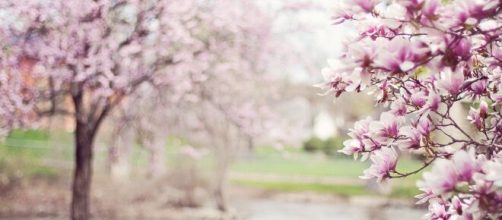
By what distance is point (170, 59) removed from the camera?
7.88 m

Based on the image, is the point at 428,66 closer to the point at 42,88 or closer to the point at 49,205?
the point at 42,88

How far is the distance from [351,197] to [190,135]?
252 inches

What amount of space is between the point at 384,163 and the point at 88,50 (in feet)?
17.0

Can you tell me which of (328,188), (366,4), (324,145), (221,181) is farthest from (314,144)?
(366,4)

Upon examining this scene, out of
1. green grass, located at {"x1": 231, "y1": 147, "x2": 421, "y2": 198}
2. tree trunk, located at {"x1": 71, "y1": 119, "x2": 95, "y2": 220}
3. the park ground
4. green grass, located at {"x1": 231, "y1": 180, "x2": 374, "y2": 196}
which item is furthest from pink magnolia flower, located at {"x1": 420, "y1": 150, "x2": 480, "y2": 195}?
green grass, located at {"x1": 231, "y1": 180, "x2": 374, "y2": 196}

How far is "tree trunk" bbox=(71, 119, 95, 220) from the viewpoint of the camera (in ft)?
25.5

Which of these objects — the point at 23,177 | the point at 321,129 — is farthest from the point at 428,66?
the point at 321,129

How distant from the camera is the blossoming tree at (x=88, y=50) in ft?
21.9

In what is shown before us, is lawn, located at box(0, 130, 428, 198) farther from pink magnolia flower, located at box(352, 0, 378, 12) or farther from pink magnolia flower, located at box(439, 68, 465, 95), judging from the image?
pink magnolia flower, located at box(352, 0, 378, 12)

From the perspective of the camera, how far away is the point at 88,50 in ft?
23.4

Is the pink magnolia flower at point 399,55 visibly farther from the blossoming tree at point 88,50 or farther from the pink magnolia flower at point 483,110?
the blossoming tree at point 88,50

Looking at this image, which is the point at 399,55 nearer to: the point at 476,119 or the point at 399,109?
the point at 399,109

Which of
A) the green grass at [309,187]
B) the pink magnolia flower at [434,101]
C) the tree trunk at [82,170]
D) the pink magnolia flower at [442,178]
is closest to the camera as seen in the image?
the pink magnolia flower at [442,178]

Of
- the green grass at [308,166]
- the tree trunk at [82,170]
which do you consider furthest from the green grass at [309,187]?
the tree trunk at [82,170]
